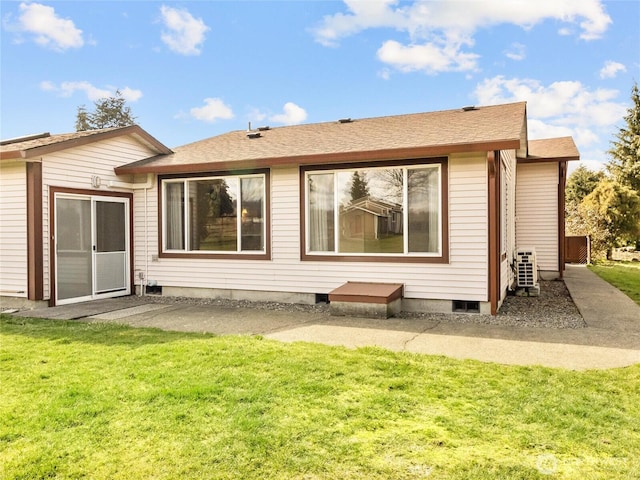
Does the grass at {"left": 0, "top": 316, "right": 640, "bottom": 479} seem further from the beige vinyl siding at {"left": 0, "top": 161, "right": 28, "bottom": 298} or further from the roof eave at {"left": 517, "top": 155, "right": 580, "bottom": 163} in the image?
the roof eave at {"left": 517, "top": 155, "right": 580, "bottom": 163}

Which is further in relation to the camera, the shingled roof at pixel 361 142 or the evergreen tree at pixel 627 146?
the evergreen tree at pixel 627 146

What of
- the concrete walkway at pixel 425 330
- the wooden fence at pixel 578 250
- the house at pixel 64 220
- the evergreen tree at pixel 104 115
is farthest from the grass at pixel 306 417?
the evergreen tree at pixel 104 115

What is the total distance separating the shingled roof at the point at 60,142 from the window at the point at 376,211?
4121 mm

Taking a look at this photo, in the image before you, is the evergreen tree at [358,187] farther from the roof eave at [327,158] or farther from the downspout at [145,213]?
the downspout at [145,213]

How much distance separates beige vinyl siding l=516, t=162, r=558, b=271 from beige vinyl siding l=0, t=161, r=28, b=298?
37.1ft

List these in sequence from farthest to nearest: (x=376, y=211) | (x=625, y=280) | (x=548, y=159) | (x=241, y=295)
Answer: (x=625, y=280)
(x=548, y=159)
(x=241, y=295)
(x=376, y=211)

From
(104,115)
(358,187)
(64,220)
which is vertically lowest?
(64,220)

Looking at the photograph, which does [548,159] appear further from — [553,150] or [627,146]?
[627,146]

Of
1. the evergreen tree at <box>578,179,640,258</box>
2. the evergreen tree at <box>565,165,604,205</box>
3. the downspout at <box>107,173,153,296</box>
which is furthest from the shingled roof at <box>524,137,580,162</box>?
the evergreen tree at <box>565,165,604,205</box>

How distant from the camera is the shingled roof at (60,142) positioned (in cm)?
743

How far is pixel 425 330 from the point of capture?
5977mm

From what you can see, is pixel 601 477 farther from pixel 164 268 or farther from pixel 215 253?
pixel 164 268

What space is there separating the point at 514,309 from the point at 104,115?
40953 millimetres

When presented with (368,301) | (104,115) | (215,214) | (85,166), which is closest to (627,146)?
(368,301)
